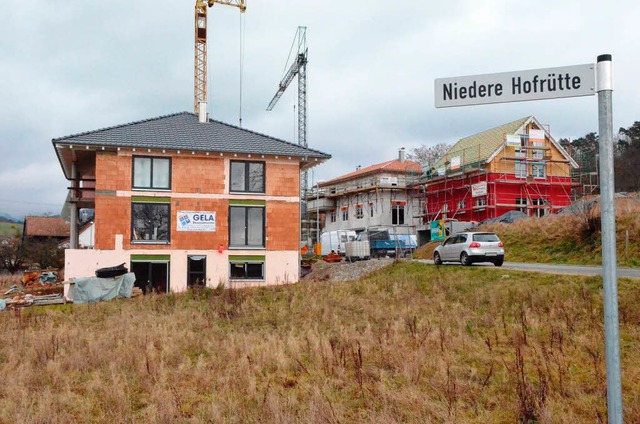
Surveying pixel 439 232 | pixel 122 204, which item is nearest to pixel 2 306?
pixel 122 204

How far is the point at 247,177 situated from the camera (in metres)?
30.1

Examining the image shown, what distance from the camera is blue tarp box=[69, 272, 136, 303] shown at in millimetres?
24844

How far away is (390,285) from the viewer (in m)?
24.1

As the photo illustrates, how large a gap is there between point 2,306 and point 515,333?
20304 millimetres

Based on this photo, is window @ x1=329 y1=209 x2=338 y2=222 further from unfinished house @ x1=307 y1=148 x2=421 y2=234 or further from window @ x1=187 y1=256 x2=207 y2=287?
window @ x1=187 y1=256 x2=207 y2=287

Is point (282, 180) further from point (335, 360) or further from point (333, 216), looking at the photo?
point (333, 216)

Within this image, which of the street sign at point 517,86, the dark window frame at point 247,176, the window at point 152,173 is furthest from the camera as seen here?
the dark window frame at point 247,176

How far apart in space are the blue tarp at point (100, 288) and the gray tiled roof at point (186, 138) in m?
6.68

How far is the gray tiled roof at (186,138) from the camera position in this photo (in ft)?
93.2

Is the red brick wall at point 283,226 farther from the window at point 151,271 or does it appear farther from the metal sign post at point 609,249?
the metal sign post at point 609,249

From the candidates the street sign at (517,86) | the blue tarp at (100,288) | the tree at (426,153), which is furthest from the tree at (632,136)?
the street sign at (517,86)

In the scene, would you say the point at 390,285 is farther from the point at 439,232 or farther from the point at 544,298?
the point at 439,232

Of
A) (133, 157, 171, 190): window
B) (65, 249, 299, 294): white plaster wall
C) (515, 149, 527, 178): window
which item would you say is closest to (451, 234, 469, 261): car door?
(65, 249, 299, 294): white plaster wall

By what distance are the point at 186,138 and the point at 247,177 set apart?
12.2 ft
